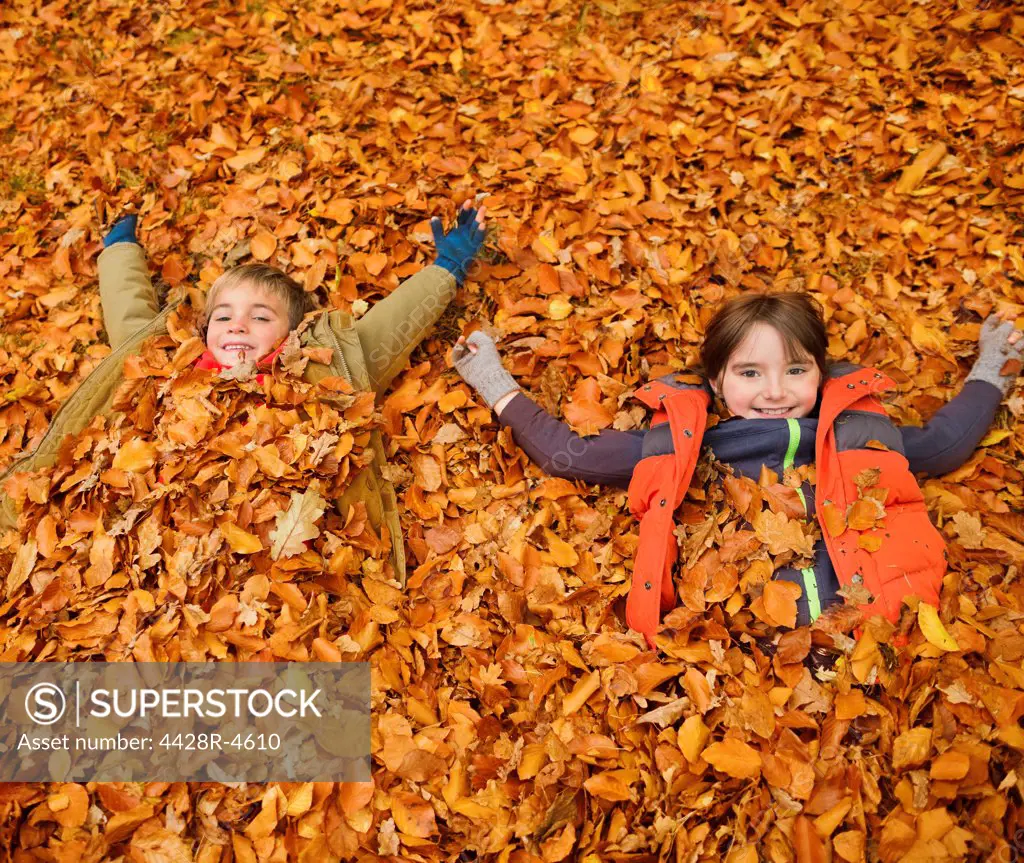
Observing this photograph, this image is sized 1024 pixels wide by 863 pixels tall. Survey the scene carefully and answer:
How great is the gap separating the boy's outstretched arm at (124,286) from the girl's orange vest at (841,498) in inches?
81.2

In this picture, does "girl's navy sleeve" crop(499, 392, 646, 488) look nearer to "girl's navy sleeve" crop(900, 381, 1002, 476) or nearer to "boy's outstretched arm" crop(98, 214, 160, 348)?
"girl's navy sleeve" crop(900, 381, 1002, 476)

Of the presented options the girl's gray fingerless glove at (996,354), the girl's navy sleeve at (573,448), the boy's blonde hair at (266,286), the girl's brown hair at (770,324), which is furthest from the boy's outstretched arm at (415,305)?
the girl's gray fingerless glove at (996,354)

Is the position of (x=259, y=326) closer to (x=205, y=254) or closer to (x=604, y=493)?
(x=205, y=254)

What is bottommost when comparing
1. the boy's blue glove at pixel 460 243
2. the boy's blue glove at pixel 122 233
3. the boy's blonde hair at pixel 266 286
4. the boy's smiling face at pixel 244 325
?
the boy's smiling face at pixel 244 325

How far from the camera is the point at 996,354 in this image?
2768mm

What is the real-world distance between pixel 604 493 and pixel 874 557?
923 mm

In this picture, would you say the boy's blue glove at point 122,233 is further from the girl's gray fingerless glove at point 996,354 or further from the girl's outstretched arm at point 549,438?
the girl's gray fingerless glove at point 996,354

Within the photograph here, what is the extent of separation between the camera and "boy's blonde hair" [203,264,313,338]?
2736 mm

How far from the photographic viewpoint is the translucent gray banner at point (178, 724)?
6.42 feet

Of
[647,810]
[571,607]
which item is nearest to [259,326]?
[571,607]

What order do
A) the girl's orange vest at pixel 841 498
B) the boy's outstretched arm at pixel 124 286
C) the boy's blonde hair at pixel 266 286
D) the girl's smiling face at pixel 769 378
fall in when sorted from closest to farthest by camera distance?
the girl's orange vest at pixel 841 498
the girl's smiling face at pixel 769 378
the boy's blonde hair at pixel 266 286
the boy's outstretched arm at pixel 124 286

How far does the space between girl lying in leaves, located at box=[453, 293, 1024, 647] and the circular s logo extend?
5.44ft

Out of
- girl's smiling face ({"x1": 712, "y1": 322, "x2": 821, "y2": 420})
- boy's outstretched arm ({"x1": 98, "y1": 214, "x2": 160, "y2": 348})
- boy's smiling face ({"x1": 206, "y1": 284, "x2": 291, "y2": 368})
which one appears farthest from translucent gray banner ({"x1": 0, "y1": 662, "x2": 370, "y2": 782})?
girl's smiling face ({"x1": 712, "y1": 322, "x2": 821, "y2": 420})

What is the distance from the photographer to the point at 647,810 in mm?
1902
